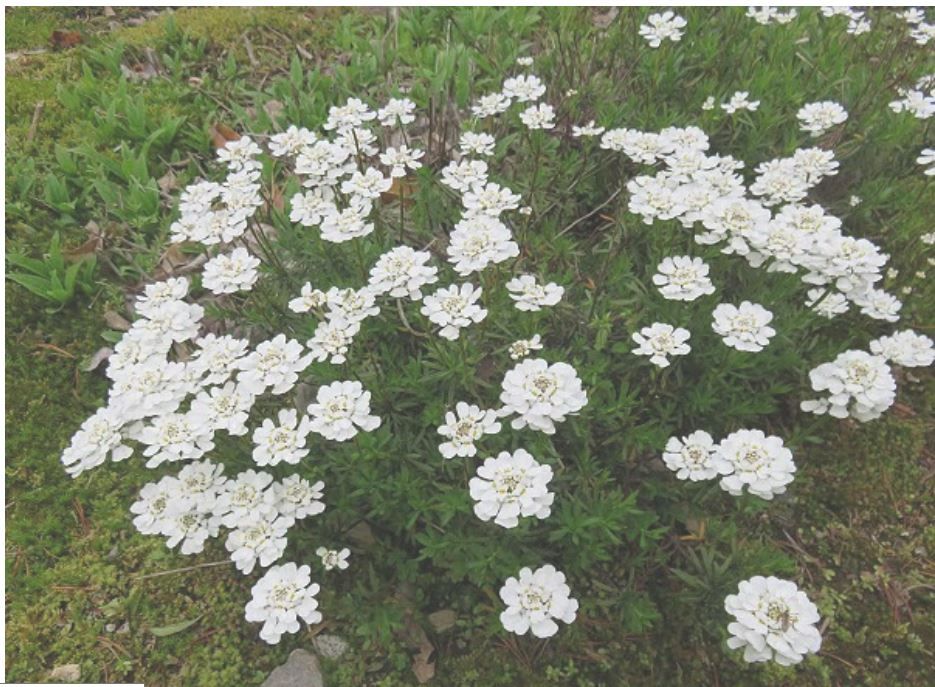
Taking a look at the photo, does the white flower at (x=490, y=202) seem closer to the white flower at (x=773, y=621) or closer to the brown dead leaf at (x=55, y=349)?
the white flower at (x=773, y=621)

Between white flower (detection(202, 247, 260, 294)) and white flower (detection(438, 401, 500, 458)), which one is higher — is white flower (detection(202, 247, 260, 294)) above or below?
above

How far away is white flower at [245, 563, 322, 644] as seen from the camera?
2.29 metres

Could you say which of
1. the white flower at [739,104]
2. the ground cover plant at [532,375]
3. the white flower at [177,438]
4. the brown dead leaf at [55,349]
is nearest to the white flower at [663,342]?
the ground cover plant at [532,375]

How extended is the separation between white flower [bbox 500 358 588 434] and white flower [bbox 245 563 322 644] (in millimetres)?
853

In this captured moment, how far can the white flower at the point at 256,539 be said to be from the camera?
240 cm

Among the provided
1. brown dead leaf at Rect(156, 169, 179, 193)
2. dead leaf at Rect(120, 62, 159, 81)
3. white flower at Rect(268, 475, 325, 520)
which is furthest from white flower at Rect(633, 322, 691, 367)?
dead leaf at Rect(120, 62, 159, 81)

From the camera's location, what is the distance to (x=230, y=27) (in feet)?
17.7

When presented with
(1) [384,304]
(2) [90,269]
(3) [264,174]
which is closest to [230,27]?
(3) [264,174]

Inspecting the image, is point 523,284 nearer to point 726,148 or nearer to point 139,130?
point 726,148

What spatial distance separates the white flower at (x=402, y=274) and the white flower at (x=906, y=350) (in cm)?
179

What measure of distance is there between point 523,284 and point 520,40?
3.11 metres

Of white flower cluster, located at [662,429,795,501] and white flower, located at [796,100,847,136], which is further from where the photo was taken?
white flower, located at [796,100,847,136]

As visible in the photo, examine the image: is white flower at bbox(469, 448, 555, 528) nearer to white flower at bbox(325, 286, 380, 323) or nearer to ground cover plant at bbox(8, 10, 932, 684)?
ground cover plant at bbox(8, 10, 932, 684)

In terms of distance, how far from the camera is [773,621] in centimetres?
216
